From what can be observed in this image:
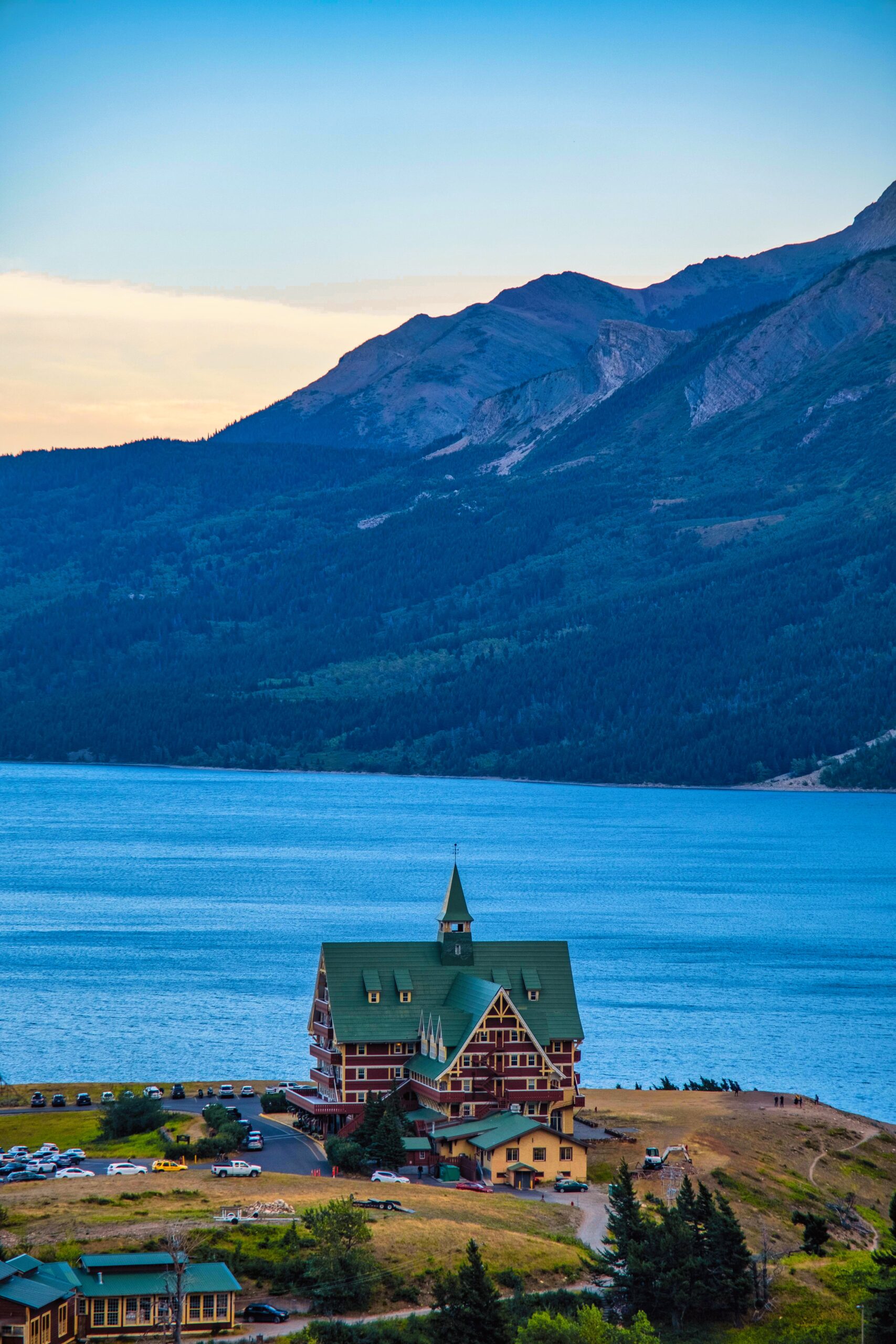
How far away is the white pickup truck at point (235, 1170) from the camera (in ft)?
260

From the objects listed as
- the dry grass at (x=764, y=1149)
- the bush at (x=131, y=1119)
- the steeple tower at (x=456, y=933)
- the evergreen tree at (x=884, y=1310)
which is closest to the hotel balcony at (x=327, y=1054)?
the steeple tower at (x=456, y=933)

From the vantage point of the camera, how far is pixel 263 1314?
63.4m

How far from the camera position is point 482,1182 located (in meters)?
83.9

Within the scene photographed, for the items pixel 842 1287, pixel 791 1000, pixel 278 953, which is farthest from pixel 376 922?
pixel 842 1287

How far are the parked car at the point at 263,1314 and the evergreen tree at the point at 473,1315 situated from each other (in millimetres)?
5110

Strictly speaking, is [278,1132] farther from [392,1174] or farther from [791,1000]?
[791,1000]

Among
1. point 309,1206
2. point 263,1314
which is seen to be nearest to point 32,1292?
point 263,1314

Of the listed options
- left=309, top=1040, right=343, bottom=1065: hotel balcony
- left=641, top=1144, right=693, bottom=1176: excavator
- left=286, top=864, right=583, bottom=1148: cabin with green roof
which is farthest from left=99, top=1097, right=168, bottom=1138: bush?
left=641, top=1144, right=693, bottom=1176: excavator

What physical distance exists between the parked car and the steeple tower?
33.8 meters

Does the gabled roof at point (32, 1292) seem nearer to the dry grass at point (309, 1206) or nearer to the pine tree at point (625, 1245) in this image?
the dry grass at point (309, 1206)

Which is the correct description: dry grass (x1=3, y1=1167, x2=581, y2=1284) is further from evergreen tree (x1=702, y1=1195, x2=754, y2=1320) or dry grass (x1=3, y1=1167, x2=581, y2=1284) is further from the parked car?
evergreen tree (x1=702, y1=1195, x2=754, y2=1320)

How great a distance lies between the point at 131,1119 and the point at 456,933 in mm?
18169

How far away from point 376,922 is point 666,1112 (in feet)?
316

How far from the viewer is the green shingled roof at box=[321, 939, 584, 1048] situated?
93.3 metres
